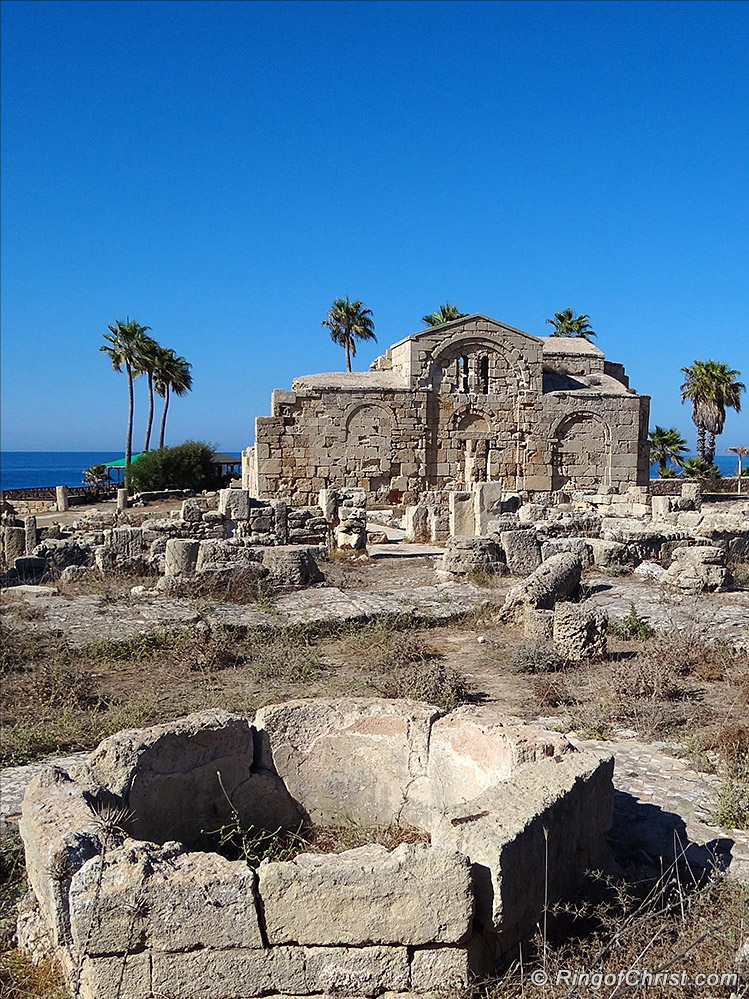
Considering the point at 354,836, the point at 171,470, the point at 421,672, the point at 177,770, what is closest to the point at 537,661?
the point at 421,672

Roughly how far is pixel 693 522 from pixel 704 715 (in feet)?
32.3

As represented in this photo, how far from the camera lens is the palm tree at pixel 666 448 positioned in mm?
37469

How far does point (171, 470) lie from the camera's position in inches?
1307

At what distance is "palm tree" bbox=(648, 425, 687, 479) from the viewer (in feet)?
123

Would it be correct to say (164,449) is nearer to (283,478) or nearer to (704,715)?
(283,478)

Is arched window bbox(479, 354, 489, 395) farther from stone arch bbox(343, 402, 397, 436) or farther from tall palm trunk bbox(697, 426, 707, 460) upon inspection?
tall palm trunk bbox(697, 426, 707, 460)

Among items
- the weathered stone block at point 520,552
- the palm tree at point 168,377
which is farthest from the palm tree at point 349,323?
the weathered stone block at point 520,552

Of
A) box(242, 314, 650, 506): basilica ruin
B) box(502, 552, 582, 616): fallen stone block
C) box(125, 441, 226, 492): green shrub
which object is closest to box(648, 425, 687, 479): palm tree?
box(242, 314, 650, 506): basilica ruin

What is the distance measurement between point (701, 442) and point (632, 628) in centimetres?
3306

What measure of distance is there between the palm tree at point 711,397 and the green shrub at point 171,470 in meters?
23.5

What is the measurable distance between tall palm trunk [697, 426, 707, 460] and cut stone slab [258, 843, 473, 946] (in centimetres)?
3869

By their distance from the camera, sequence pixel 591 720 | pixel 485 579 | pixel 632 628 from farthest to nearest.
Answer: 1. pixel 485 579
2. pixel 632 628
3. pixel 591 720

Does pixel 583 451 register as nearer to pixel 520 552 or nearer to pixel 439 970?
pixel 520 552

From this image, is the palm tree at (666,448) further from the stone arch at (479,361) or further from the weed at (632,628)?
the weed at (632,628)
